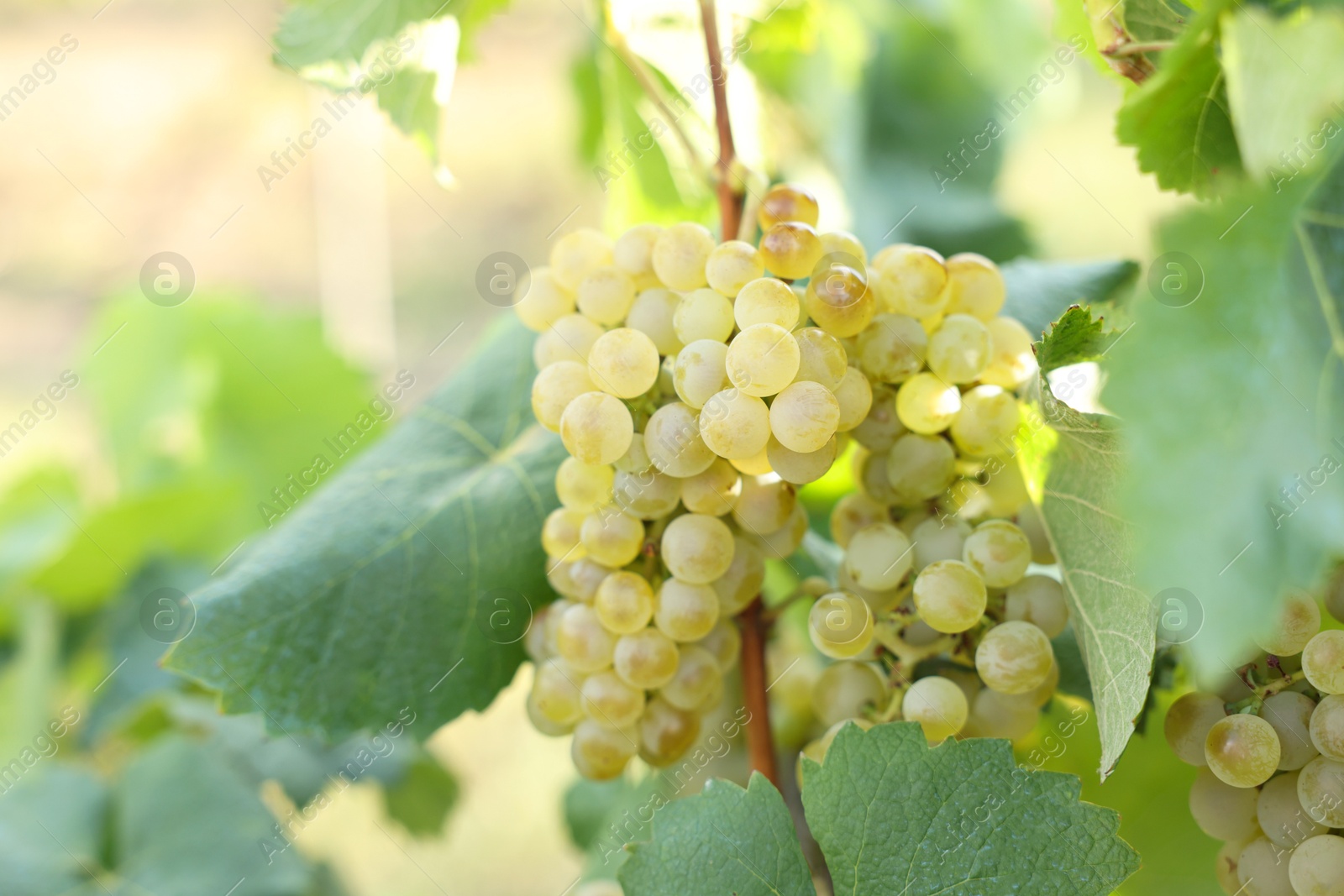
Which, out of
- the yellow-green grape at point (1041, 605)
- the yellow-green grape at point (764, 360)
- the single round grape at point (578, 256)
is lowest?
the yellow-green grape at point (1041, 605)

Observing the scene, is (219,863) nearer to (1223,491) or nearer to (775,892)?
(775,892)

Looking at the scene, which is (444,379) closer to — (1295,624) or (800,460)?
(800,460)

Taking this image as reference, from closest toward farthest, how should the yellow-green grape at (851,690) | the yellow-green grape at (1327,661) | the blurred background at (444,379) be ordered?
1. the yellow-green grape at (1327,661)
2. the yellow-green grape at (851,690)
3. the blurred background at (444,379)

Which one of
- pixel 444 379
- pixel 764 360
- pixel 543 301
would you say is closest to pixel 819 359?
pixel 764 360

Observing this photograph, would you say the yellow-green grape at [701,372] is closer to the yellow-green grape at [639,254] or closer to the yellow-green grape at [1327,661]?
the yellow-green grape at [639,254]

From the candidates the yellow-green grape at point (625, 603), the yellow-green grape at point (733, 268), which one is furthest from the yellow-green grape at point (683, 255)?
the yellow-green grape at point (625, 603)

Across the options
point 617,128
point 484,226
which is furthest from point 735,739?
point 484,226
